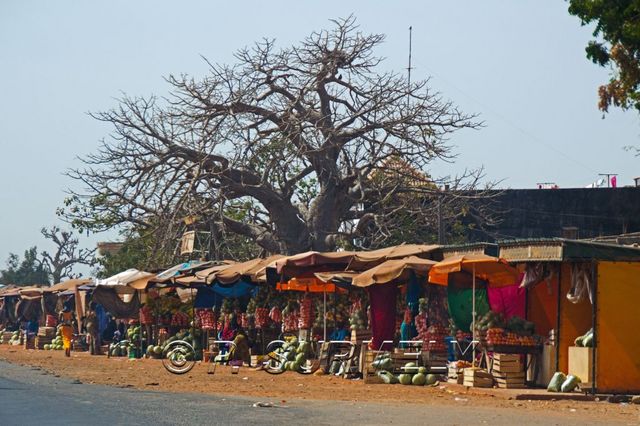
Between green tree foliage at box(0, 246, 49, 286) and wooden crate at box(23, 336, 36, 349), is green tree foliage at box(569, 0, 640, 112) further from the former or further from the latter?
green tree foliage at box(0, 246, 49, 286)

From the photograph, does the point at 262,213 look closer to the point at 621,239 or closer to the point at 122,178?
the point at 122,178

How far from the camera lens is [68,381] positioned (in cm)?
2150

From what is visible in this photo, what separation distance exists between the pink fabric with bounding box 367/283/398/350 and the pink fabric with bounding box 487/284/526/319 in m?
2.50

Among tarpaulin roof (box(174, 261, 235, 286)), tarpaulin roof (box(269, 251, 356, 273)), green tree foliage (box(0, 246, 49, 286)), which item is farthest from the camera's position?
green tree foliage (box(0, 246, 49, 286))

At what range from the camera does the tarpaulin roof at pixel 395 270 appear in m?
20.6

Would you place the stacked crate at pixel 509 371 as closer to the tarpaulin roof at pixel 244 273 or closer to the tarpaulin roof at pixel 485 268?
the tarpaulin roof at pixel 485 268

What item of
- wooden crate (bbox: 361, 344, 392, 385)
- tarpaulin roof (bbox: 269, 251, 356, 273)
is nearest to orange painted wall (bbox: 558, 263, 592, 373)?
wooden crate (bbox: 361, 344, 392, 385)

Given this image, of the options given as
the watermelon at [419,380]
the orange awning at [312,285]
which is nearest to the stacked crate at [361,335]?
the orange awning at [312,285]

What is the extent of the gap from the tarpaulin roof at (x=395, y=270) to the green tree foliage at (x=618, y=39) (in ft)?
25.0

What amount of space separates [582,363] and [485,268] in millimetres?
2107

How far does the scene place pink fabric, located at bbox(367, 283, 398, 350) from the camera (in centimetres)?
2273

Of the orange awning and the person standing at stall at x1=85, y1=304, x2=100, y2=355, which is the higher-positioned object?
the orange awning

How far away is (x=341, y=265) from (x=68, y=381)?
6300 millimetres

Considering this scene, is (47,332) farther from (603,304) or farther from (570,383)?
(603,304)
